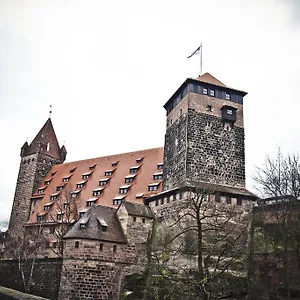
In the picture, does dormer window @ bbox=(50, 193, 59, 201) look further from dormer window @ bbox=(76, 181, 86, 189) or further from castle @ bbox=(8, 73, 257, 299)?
dormer window @ bbox=(76, 181, 86, 189)

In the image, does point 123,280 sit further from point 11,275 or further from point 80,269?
point 11,275

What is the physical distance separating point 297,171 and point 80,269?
53.4 feet

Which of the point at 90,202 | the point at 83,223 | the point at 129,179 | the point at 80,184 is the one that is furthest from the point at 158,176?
the point at 83,223

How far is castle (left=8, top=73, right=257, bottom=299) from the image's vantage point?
95.9ft

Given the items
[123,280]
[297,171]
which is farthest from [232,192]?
[123,280]

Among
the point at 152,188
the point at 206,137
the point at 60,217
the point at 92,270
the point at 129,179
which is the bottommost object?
the point at 92,270

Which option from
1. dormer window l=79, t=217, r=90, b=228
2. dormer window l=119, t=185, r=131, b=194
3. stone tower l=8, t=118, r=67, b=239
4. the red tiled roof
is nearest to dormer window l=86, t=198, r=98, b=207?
the red tiled roof

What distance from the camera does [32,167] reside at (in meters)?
56.8

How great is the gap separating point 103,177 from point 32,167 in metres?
15.1

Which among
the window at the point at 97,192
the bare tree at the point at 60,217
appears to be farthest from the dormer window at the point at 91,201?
the bare tree at the point at 60,217

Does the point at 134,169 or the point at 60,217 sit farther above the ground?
the point at 134,169

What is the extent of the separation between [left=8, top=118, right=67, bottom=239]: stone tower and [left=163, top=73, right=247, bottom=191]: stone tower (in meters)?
24.6

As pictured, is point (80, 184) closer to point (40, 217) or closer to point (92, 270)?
point (40, 217)

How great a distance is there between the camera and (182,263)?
29156 millimetres
